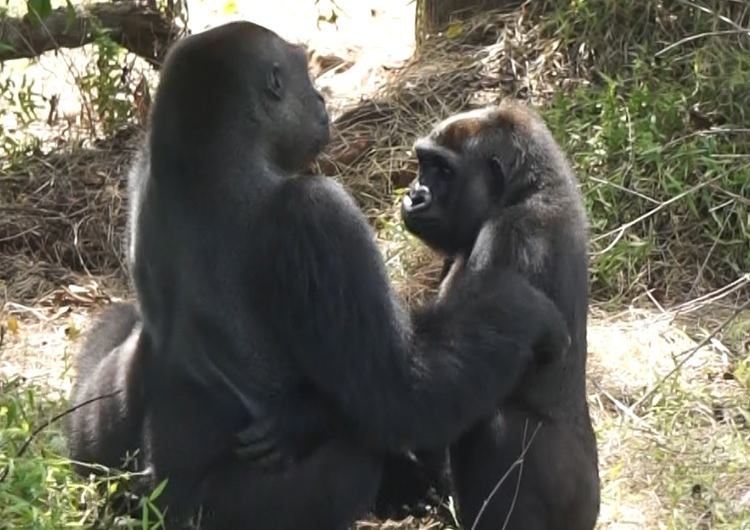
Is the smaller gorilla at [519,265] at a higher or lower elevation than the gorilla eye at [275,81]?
lower

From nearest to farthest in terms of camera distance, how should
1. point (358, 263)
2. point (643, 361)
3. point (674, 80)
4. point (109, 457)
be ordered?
point (358, 263) → point (109, 457) → point (643, 361) → point (674, 80)

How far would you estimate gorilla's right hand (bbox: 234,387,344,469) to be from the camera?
142 inches

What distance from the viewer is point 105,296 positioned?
220 inches

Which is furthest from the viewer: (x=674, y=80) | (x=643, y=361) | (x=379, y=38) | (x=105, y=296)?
(x=379, y=38)

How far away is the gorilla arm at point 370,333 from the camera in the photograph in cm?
348

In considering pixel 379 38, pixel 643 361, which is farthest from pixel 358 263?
pixel 379 38

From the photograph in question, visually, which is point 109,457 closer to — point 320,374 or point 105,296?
point 320,374

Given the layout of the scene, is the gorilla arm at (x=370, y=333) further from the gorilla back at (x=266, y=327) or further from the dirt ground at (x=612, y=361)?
the dirt ground at (x=612, y=361)

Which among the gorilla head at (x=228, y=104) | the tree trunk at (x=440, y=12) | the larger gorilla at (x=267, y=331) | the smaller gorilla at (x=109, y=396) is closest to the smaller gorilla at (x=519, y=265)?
the larger gorilla at (x=267, y=331)

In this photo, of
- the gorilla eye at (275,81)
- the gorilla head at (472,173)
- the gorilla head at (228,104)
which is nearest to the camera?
the gorilla head at (228,104)

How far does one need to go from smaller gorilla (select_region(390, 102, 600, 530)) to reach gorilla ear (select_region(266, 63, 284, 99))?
1.92 feet

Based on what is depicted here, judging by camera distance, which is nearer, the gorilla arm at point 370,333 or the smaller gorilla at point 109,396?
the gorilla arm at point 370,333

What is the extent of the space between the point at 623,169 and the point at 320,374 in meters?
2.46

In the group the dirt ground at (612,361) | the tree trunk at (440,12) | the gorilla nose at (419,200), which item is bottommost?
the dirt ground at (612,361)
